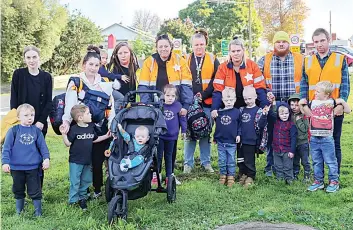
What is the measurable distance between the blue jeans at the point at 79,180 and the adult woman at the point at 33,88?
0.65m

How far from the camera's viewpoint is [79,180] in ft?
16.9

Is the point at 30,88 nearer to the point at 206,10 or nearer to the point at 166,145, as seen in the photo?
the point at 166,145

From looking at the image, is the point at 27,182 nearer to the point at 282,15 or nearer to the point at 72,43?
the point at 72,43

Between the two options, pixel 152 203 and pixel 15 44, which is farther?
pixel 15 44

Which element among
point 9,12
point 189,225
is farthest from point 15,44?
point 189,225

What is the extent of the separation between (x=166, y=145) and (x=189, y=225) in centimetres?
141

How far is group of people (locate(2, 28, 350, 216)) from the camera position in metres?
5.12

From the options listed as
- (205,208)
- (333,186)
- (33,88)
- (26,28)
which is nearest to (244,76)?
(333,186)

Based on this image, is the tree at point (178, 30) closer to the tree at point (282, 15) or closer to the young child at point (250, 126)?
the tree at point (282, 15)

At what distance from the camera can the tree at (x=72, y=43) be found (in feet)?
95.4

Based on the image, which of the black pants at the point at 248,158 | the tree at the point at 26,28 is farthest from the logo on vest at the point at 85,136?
the tree at the point at 26,28

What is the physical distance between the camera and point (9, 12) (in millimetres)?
23391

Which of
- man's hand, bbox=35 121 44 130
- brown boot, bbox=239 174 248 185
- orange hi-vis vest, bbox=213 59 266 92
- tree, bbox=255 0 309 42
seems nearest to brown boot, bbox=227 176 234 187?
brown boot, bbox=239 174 248 185

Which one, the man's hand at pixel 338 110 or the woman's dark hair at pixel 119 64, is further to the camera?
the woman's dark hair at pixel 119 64
